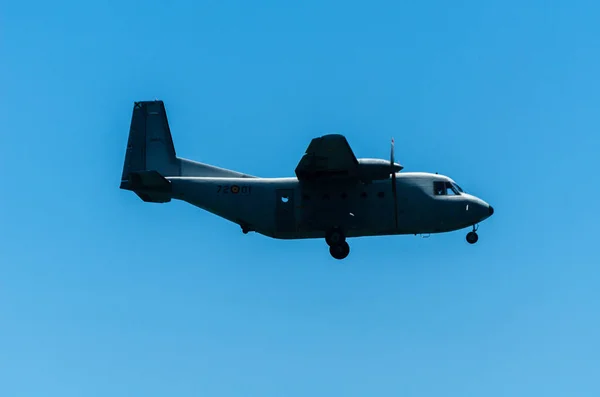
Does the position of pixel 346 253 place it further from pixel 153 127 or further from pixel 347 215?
pixel 153 127

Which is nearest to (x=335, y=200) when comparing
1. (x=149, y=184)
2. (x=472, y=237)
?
(x=472, y=237)

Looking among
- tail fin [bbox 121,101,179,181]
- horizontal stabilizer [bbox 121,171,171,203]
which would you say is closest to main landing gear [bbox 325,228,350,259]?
horizontal stabilizer [bbox 121,171,171,203]

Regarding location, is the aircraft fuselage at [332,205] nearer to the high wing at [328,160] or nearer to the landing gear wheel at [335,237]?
the landing gear wheel at [335,237]

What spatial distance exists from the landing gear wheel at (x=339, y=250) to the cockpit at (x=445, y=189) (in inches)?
133

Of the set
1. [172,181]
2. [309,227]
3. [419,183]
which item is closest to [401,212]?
[419,183]

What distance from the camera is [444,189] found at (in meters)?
29.5

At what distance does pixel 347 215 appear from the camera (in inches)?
1136

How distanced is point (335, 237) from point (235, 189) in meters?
3.60

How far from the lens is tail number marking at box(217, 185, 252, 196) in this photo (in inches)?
1152

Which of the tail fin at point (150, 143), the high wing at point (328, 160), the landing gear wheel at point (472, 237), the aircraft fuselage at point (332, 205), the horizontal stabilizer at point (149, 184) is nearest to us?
the high wing at point (328, 160)

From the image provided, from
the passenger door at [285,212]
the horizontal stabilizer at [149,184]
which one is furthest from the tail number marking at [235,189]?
the horizontal stabilizer at [149,184]

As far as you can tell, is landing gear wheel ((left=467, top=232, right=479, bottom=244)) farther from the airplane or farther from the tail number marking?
the tail number marking

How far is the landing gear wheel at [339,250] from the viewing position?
94.4ft

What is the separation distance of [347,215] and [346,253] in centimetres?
121
